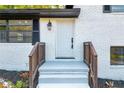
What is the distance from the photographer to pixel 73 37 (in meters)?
14.6

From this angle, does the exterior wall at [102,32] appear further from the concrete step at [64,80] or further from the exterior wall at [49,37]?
the concrete step at [64,80]

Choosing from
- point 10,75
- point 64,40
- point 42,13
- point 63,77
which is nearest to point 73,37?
point 64,40

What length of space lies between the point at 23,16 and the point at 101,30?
418cm

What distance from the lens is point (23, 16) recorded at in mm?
14406

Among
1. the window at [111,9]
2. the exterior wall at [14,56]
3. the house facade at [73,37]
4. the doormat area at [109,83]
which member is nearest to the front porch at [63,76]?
the doormat area at [109,83]

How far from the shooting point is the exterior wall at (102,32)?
46.6 ft

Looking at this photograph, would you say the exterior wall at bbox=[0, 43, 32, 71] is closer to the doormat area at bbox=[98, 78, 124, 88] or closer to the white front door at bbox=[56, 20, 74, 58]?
the white front door at bbox=[56, 20, 74, 58]

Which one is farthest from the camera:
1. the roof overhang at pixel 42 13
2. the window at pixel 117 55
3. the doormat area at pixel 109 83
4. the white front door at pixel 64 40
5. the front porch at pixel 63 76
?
the white front door at pixel 64 40

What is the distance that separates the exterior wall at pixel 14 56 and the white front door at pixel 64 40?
160 cm

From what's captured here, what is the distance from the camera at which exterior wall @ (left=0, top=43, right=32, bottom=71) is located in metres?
14.7

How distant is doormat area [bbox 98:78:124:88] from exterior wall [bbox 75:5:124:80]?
44 centimetres
